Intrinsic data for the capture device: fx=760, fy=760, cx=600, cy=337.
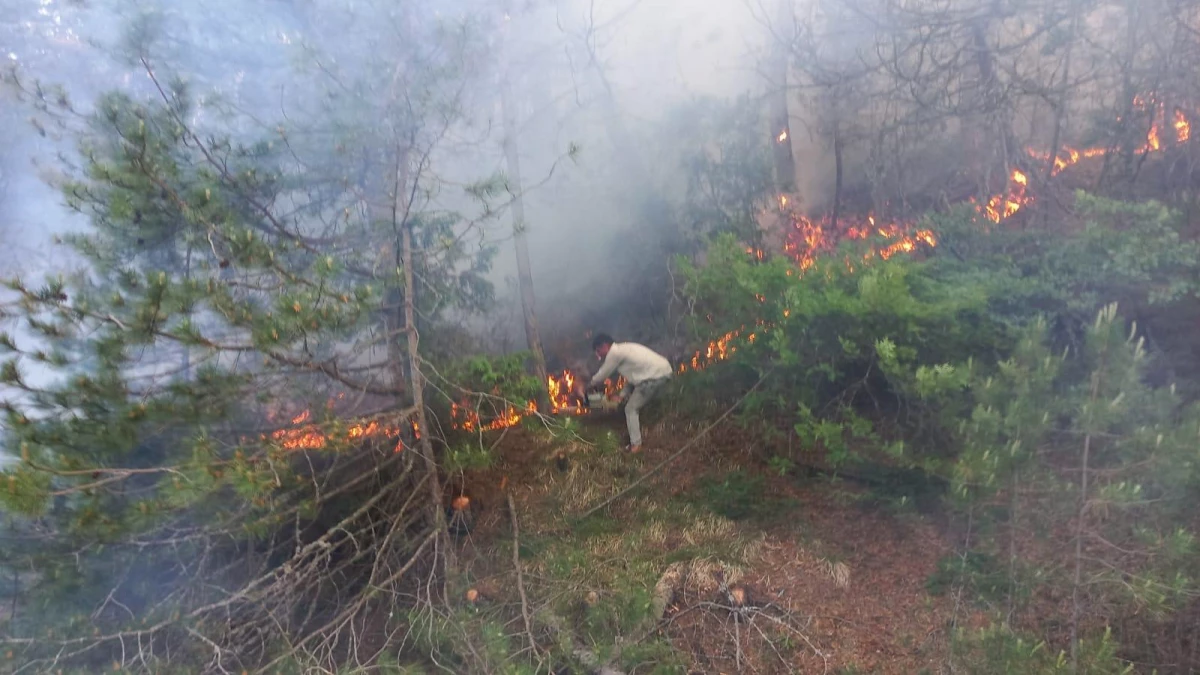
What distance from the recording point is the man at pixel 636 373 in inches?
185

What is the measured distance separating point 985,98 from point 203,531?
5271 millimetres

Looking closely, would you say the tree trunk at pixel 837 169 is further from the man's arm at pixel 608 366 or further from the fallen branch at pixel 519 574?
the fallen branch at pixel 519 574

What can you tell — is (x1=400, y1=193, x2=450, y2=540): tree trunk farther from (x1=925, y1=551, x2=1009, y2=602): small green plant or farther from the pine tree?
(x1=925, y1=551, x2=1009, y2=602): small green plant

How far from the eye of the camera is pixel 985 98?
5.11 m

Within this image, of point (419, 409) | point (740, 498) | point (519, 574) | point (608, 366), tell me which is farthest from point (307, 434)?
point (740, 498)

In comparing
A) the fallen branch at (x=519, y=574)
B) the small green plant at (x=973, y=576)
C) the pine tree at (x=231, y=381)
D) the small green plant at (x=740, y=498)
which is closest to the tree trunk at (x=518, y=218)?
the pine tree at (x=231, y=381)

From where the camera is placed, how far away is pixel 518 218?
5305 millimetres

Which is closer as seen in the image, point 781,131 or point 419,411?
point 419,411

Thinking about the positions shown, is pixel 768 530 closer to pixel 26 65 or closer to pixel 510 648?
pixel 510 648

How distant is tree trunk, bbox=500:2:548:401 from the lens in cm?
519

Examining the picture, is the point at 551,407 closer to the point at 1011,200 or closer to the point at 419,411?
the point at 419,411

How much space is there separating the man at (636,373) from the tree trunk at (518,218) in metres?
0.47

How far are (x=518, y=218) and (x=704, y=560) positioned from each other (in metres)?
2.68

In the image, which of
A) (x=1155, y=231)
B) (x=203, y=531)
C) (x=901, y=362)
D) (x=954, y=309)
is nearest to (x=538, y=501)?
(x=203, y=531)
